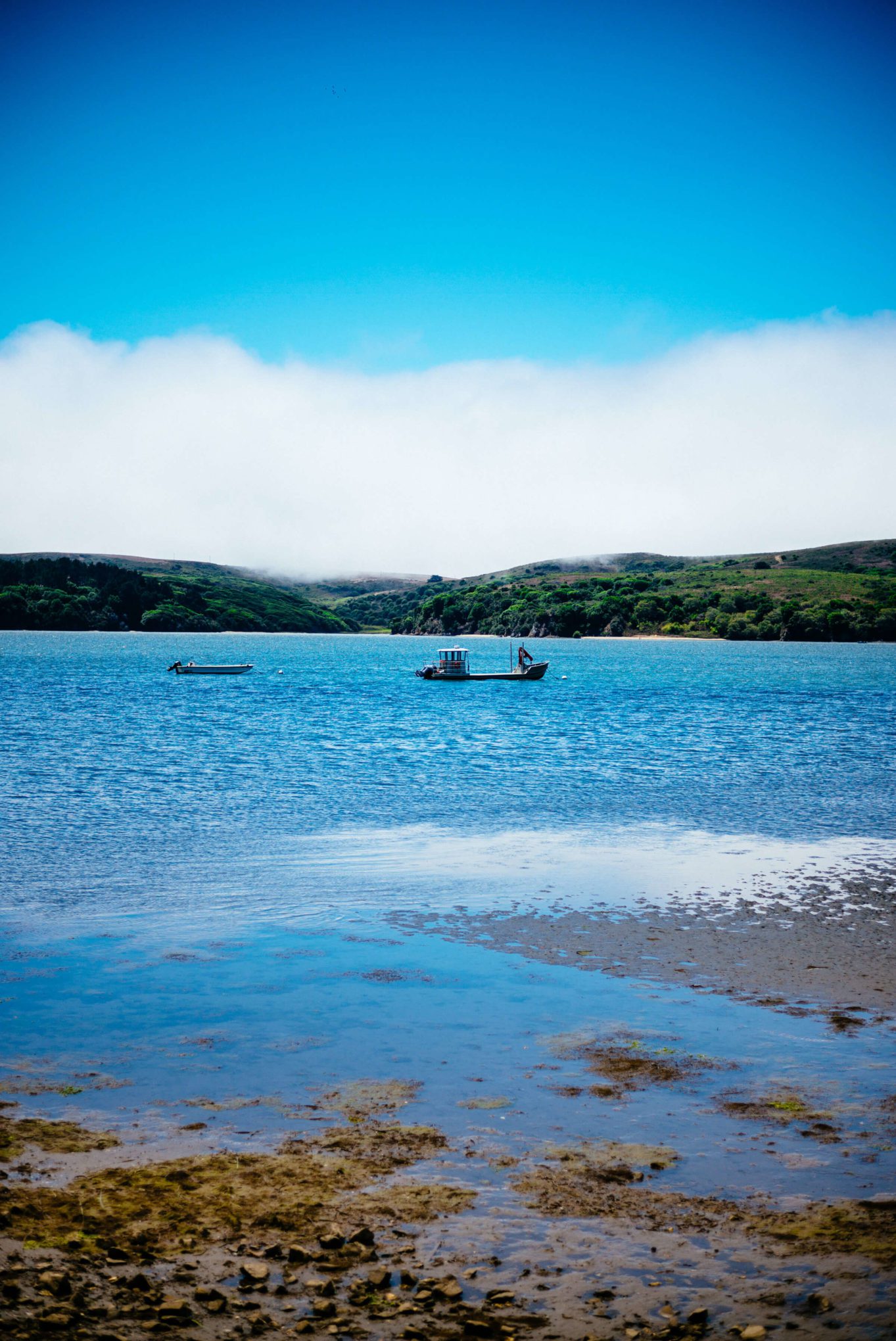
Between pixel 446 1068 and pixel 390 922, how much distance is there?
19.7 feet

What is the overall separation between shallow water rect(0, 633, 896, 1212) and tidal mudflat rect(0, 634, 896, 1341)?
7 centimetres

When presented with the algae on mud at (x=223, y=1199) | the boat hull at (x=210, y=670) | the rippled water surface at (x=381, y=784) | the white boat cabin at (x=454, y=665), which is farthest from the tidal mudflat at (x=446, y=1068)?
the boat hull at (x=210, y=670)

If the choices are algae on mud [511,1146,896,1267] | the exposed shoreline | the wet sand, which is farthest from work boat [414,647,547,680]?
algae on mud [511,1146,896,1267]

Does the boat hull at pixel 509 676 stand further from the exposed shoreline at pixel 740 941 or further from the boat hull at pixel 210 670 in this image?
the exposed shoreline at pixel 740 941

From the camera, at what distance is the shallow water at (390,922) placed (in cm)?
915

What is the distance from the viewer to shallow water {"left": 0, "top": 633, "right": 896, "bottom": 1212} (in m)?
9.15

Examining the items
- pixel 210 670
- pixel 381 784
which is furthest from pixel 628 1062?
pixel 210 670

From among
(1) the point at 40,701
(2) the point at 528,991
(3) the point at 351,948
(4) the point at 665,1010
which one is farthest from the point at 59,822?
(1) the point at 40,701

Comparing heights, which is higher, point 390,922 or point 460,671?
point 460,671

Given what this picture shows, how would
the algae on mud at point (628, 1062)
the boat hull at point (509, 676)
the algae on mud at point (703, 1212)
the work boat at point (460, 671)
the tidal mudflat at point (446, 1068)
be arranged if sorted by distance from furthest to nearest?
the work boat at point (460, 671)
the boat hull at point (509, 676)
the algae on mud at point (628, 1062)
the algae on mud at point (703, 1212)
the tidal mudflat at point (446, 1068)

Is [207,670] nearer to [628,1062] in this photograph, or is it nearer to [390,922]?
[390,922]

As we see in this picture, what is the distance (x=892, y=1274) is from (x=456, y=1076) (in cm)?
443

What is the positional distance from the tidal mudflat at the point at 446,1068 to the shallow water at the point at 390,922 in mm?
73

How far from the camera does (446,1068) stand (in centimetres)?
1013
